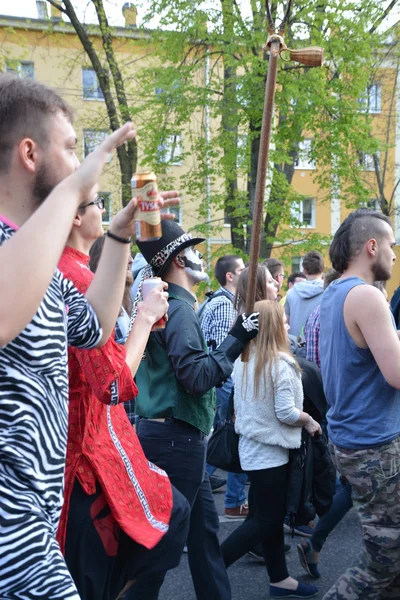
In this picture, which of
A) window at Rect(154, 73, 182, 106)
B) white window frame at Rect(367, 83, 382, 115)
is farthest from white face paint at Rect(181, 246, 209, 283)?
white window frame at Rect(367, 83, 382, 115)

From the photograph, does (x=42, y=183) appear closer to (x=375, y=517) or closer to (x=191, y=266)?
(x=191, y=266)

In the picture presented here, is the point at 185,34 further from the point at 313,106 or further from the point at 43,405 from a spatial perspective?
the point at 43,405

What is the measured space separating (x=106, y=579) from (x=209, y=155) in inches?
525

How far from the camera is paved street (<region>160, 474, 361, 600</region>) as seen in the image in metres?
4.12

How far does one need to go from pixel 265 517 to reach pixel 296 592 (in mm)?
525

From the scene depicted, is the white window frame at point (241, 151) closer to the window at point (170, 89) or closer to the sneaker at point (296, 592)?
the window at point (170, 89)

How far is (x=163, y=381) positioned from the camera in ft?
10.4

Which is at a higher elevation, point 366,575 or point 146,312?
point 146,312

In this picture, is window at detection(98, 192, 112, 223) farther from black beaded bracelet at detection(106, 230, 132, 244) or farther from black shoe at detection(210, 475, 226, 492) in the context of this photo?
black shoe at detection(210, 475, 226, 492)

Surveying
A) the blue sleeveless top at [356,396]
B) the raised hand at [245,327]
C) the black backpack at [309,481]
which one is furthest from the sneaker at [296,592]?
the raised hand at [245,327]

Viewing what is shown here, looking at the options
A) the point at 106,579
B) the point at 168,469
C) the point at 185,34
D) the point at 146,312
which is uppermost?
the point at 185,34

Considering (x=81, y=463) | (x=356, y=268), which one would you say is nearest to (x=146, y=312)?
(x=81, y=463)

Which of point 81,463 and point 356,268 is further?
point 356,268

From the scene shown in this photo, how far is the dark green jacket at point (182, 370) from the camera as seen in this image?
307 centimetres
